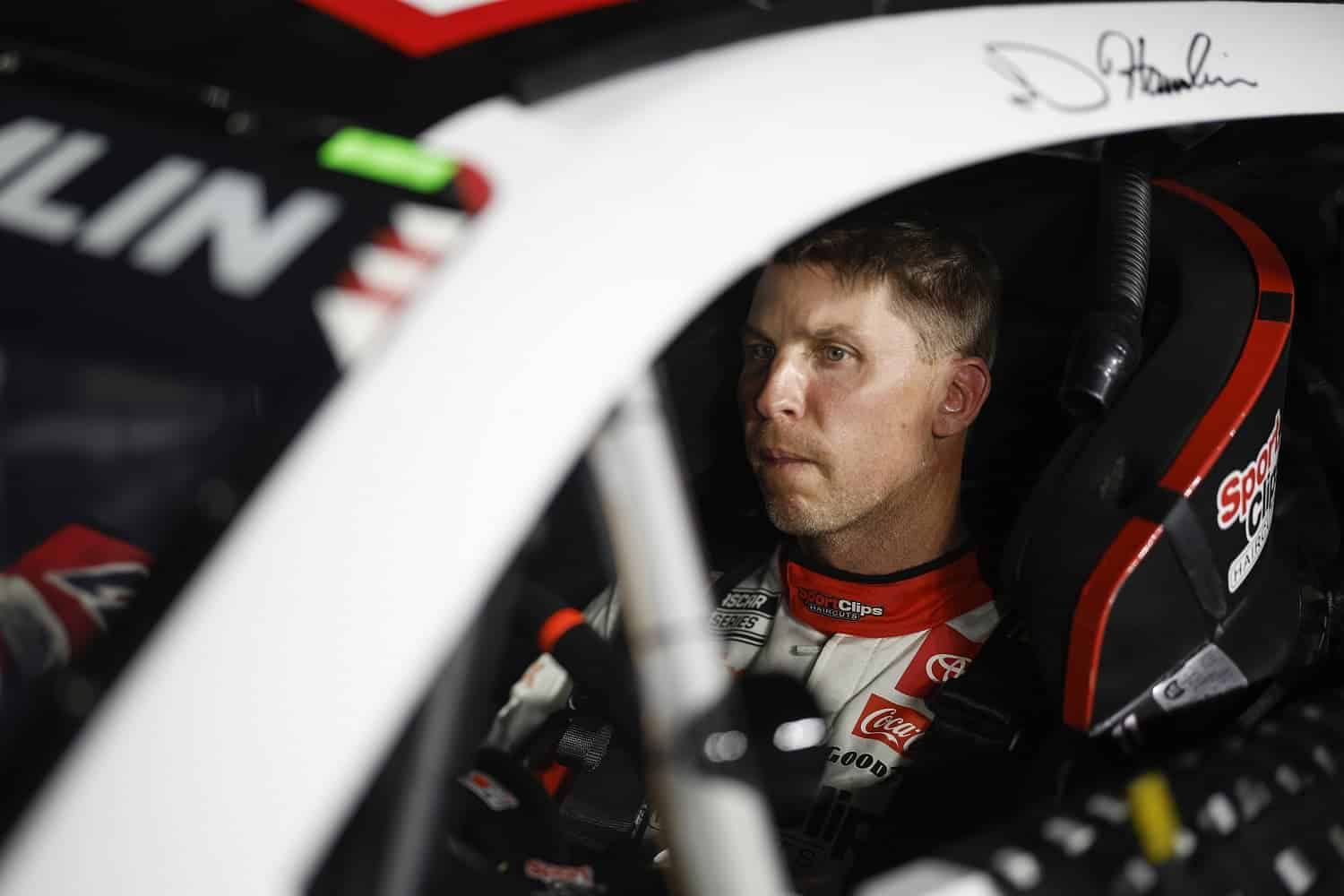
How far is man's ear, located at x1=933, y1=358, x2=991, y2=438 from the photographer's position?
1594 mm

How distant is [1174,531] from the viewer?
1088 millimetres

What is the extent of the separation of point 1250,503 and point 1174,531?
0.53 ft

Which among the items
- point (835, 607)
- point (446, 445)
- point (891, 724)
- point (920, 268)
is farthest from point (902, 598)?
point (446, 445)

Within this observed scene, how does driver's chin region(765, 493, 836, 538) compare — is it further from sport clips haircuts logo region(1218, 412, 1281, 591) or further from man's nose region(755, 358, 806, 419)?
sport clips haircuts logo region(1218, 412, 1281, 591)

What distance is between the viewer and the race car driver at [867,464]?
1.50 m

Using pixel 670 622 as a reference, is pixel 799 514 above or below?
below

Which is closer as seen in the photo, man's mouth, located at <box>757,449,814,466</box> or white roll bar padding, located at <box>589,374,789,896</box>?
white roll bar padding, located at <box>589,374,789,896</box>

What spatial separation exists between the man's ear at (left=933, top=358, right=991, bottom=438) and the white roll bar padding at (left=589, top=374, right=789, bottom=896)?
982 mm

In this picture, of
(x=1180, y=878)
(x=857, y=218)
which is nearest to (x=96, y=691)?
(x=1180, y=878)

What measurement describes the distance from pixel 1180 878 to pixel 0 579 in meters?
0.80

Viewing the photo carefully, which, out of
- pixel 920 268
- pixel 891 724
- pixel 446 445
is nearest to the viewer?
pixel 446 445
